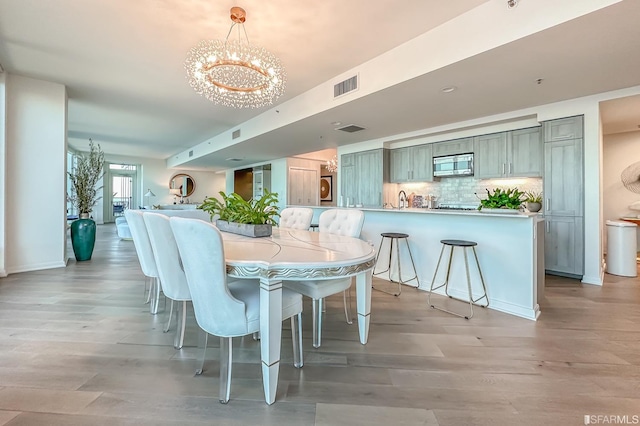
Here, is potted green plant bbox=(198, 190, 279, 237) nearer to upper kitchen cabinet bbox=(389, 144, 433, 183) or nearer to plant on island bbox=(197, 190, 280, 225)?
plant on island bbox=(197, 190, 280, 225)

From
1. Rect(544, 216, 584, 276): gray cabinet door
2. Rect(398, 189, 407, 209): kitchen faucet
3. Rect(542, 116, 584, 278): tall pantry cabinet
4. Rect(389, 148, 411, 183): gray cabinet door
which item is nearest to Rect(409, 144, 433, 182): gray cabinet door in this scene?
Rect(389, 148, 411, 183): gray cabinet door

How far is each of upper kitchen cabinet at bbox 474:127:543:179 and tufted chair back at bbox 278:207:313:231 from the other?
3487 millimetres

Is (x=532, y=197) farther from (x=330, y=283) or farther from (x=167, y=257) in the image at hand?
(x=167, y=257)

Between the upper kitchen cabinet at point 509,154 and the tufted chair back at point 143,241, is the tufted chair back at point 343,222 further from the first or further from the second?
the upper kitchen cabinet at point 509,154

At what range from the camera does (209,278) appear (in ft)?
4.77

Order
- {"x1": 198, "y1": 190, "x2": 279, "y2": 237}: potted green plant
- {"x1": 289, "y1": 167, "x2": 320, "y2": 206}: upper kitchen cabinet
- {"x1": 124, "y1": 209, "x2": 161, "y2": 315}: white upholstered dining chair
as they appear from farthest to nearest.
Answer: {"x1": 289, "y1": 167, "x2": 320, "y2": 206}: upper kitchen cabinet → {"x1": 198, "y1": 190, "x2": 279, "y2": 237}: potted green plant → {"x1": 124, "y1": 209, "x2": 161, "y2": 315}: white upholstered dining chair

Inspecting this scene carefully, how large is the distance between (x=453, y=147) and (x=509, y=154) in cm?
94

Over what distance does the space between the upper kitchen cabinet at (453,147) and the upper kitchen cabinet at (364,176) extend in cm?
107

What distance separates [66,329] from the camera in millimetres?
2359

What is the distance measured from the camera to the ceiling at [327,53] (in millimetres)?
2504

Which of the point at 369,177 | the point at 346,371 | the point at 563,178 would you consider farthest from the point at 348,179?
the point at 346,371

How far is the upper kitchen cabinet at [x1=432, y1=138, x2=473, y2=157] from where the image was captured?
17.2 feet

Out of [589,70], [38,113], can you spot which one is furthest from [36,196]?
[589,70]

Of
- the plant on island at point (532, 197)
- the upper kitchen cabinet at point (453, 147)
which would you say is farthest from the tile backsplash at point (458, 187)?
the upper kitchen cabinet at point (453, 147)
